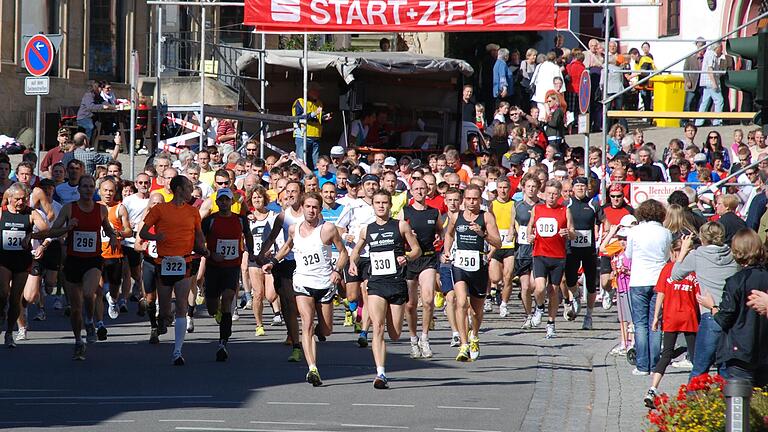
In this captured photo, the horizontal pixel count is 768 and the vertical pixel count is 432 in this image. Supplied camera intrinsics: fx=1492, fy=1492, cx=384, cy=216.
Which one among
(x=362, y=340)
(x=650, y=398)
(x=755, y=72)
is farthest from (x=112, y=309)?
(x=755, y=72)

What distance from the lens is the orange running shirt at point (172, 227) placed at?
14906mm

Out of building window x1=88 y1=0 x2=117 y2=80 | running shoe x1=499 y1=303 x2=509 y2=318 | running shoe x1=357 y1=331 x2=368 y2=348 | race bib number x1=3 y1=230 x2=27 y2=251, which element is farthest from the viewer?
building window x1=88 y1=0 x2=117 y2=80

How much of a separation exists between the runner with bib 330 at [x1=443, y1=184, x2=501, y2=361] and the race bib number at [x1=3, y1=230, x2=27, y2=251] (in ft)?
14.9

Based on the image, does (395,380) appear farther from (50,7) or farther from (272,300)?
(50,7)

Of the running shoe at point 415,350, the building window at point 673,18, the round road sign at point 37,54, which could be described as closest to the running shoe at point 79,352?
the running shoe at point 415,350

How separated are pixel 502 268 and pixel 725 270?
7.96 m

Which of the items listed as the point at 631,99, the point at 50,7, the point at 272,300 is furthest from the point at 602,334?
the point at 50,7

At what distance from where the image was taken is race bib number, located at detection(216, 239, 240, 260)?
1541 cm

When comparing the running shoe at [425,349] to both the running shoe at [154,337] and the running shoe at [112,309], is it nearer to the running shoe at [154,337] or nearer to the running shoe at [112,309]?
the running shoe at [154,337]

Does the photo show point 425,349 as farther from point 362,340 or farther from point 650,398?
point 650,398

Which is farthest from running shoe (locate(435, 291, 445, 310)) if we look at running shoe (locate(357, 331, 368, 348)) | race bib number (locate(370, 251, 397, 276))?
race bib number (locate(370, 251, 397, 276))

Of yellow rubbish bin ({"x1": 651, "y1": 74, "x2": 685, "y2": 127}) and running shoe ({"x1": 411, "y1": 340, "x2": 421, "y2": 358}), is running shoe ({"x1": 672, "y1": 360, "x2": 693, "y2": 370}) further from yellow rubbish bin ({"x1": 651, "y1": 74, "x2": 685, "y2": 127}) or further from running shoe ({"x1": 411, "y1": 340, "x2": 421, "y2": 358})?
yellow rubbish bin ({"x1": 651, "y1": 74, "x2": 685, "y2": 127})

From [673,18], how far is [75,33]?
16.9 metres

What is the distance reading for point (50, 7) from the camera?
117 ft
